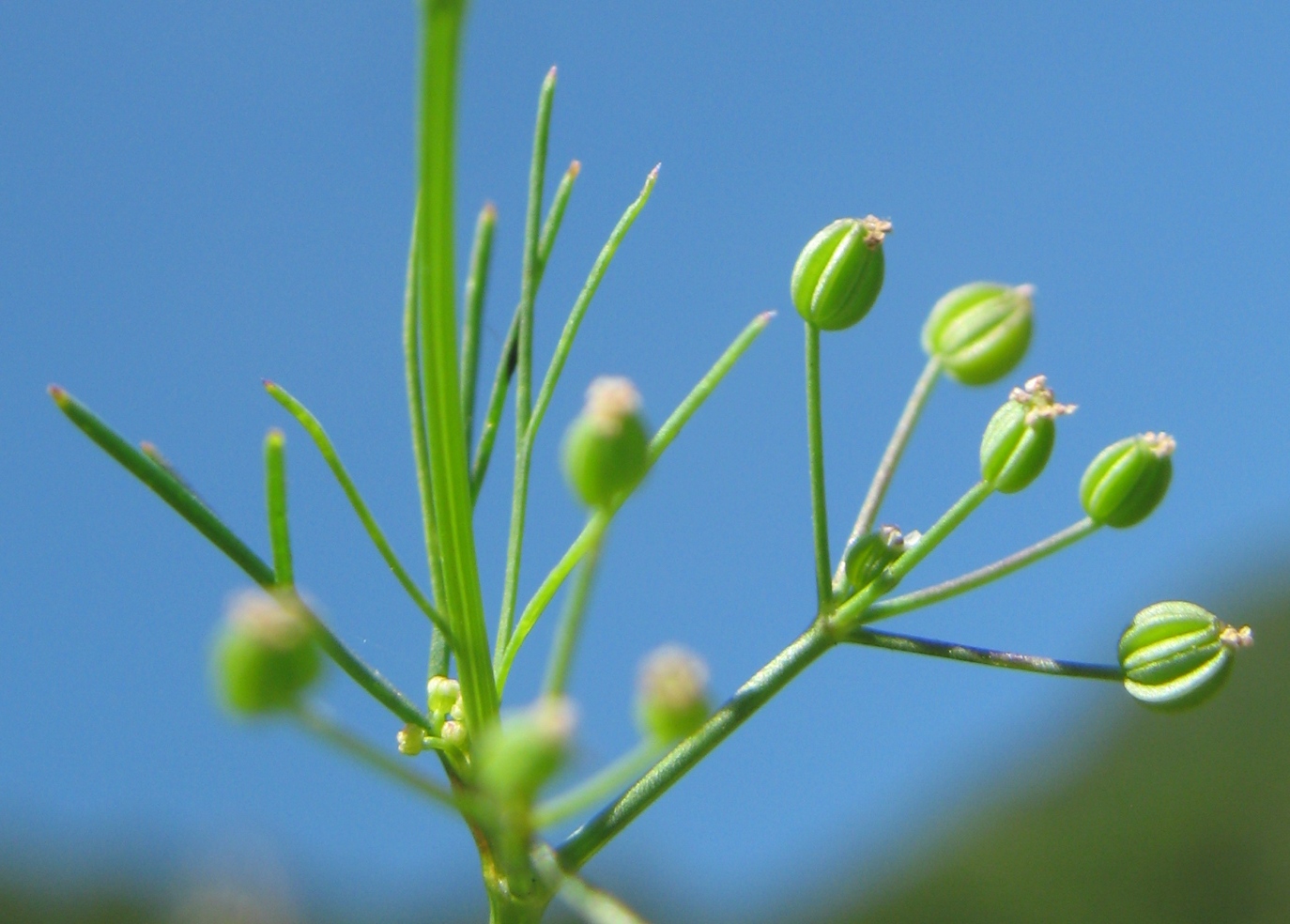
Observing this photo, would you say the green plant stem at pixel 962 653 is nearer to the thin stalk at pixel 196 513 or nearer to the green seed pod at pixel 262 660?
the thin stalk at pixel 196 513

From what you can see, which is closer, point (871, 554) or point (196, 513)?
point (196, 513)

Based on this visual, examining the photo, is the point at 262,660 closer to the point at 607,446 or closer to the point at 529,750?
the point at 529,750

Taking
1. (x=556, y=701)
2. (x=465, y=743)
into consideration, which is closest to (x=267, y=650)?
(x=556, y=701)

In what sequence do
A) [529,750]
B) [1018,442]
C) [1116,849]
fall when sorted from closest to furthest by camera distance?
1. [529,750]
2. [1018,442]
3. [1116,849]

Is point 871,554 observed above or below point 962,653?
above

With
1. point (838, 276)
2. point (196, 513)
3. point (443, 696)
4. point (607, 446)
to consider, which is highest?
point (838, 276)

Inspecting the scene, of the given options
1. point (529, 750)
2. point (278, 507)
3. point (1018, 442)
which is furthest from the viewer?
point (1018, 442)

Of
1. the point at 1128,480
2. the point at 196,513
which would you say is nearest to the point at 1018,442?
the point at 1128,480
